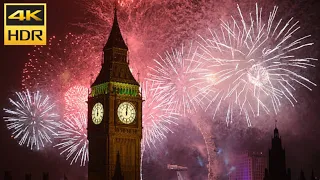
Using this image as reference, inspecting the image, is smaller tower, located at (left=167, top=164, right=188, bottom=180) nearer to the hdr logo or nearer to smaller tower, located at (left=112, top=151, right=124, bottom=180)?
smaller tower, located at (left=112, top=151, right=124, bottom=180)

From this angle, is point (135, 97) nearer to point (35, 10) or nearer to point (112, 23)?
point (112, 23)

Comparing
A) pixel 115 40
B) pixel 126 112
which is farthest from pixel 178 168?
pixel 115 40

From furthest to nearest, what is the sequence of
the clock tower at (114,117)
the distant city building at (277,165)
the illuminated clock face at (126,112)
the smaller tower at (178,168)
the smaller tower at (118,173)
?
1. the smaller tower at (178,168)
2. the illuminated clock face at (126,112)
3. the clock tower at (114,117)
4. the smaller tower at (118,173)
5. the distant city building at (277,165)

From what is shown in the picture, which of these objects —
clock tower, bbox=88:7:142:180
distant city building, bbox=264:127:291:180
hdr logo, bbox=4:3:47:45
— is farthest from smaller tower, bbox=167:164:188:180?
hdr logo, bbox=4:3:47:45

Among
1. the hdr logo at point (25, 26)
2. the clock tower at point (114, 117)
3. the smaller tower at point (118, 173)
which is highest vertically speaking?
the hdr logo at point (25, 26)

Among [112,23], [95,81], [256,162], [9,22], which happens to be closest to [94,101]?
[95,81]

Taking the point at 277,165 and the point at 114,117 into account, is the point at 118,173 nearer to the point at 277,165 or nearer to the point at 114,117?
the point at 114,117

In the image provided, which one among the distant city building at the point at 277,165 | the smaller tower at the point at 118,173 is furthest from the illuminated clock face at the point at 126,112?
the distant city building at the point at 277,165

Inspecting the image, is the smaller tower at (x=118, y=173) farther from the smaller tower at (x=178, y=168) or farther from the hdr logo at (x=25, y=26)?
the smaller tower at (x=178, y=168)

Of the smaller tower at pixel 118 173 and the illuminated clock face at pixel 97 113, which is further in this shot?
the illuminated clock face at pixel 97 113
